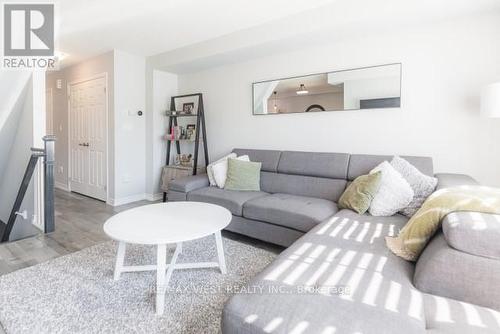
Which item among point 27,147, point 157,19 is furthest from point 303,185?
point 27,147

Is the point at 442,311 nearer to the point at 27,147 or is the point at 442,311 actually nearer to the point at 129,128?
the point at 27,147

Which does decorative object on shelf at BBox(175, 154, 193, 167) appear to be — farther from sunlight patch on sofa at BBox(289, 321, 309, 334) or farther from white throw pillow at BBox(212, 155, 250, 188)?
sunlight patch on sofa at BBox(289, 321, 309, 334)

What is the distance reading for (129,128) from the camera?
4090 mm

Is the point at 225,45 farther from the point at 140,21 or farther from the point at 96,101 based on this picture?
the point at 96,101

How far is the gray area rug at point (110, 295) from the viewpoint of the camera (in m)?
1.51

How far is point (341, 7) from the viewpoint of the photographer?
2422 millimetres

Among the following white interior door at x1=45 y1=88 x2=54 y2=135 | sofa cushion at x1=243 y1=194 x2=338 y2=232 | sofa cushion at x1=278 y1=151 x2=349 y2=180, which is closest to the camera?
sofa cushion at x1=243 y1=194 x2=338 y2=232

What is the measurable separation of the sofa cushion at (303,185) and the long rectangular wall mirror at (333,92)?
811 mm

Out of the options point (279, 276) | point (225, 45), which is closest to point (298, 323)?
point (279, 276)

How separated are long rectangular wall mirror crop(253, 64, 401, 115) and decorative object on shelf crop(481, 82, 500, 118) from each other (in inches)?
27.8

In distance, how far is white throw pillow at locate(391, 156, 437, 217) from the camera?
84.2 inches

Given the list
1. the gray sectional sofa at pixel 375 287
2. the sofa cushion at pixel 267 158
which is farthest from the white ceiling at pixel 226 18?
the gray sectional sofa at pixel 375 287

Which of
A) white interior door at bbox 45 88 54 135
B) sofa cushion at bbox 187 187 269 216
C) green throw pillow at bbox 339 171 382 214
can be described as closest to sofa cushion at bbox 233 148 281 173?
sofa cushion at bbox 187 187 269 216

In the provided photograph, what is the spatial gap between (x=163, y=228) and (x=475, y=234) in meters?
1.60
